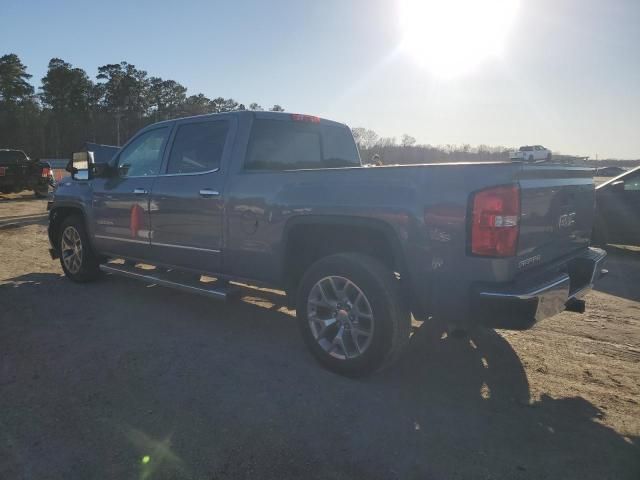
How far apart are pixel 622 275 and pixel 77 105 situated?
72.9 metres

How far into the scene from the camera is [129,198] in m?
5.13

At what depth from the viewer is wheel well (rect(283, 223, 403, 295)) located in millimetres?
3326

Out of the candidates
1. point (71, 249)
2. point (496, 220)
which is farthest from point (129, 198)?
point (496, 220)

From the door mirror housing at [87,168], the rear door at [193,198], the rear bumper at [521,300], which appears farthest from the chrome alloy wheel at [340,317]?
the door mirror housing at [87,168]

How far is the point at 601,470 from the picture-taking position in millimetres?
2379

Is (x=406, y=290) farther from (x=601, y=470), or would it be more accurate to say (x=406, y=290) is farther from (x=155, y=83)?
(x=155, y=83)

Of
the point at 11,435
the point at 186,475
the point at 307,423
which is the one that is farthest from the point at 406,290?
the point at 11,435

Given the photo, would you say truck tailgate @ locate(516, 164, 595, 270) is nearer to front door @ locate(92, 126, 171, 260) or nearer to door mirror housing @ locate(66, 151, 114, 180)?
front door @ locate(92, 126, 171, 260)

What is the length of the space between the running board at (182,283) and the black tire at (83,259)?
542 mm

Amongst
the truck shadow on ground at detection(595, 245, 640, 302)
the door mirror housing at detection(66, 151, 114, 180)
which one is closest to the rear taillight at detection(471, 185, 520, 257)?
the truck shadow on ground at detection(595, 245, 640, 302)

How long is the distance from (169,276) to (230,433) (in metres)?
2.47

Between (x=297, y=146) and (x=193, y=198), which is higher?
(x=297, y=146)

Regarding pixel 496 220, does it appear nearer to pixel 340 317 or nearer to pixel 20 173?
pixel 340 317

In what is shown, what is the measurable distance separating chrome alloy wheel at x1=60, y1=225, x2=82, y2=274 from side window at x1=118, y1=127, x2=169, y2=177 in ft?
4.13
